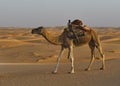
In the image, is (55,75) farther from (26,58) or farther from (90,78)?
(26,58)

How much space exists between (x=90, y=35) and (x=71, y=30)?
83cm

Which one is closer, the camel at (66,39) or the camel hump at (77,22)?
the camel at (66,39)

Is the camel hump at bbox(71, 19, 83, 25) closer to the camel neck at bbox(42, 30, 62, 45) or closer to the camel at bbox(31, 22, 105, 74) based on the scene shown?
the camel at bbox(31, 22, 105, 74)

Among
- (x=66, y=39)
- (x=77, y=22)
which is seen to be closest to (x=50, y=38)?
(x=66, y=39)

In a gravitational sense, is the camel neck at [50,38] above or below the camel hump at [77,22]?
below

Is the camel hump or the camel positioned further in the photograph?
the camel hump

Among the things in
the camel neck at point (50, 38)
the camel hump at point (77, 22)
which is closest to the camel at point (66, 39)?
the camel neck at point (50, 38)

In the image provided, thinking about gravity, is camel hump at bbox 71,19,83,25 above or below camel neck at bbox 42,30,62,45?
above

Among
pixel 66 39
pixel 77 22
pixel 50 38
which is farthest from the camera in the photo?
pixel 77 22

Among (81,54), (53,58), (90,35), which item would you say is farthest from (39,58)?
(90,35)

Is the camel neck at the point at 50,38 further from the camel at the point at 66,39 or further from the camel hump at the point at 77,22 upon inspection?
the camel hump at the point at 77,22

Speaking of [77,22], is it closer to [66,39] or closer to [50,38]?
[66,39]

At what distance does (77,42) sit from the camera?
14.1 metres

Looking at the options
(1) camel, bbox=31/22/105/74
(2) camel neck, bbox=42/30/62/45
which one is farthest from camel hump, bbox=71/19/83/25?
(2) camel neck, bbox=42/30/62/45
